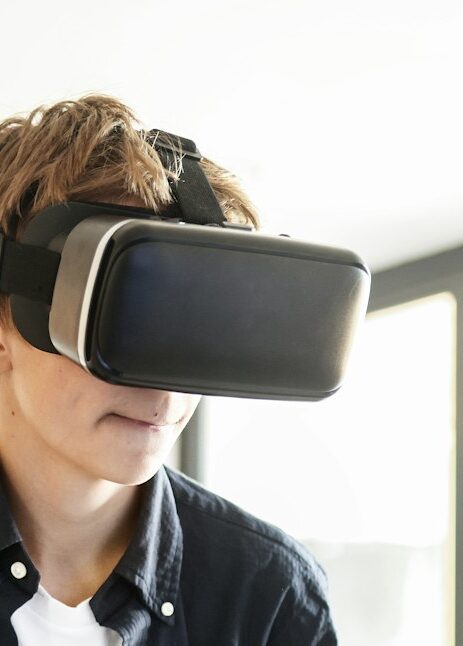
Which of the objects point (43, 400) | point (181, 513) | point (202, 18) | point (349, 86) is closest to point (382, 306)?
point (349, 86)

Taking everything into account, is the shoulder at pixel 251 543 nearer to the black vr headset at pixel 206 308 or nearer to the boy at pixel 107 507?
the boy at pixel 107 507

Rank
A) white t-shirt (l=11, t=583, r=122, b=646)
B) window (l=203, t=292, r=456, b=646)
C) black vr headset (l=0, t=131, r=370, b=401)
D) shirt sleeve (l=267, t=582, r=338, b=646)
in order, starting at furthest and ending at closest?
1. window (l=203, t=292, r=456, b=646)
2. shirt sleeve (l=267, t=582, r=338, b=646)
3. white t-shirt (l=11, t=583, r=122, b=646)
4. black vr headset (l=0, t=131, r=370, b=401)

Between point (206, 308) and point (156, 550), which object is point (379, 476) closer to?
point (156, 550)

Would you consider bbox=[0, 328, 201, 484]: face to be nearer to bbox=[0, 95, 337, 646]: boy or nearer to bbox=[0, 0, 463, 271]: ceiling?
bbox=[0, 95, 337, 646]: boy

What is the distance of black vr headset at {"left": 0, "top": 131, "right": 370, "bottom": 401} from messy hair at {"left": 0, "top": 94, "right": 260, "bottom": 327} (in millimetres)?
159

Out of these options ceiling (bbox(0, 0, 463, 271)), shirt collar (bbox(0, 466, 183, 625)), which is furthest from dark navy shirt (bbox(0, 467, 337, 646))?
ceiling (bbox(0, 0, 463, 271))

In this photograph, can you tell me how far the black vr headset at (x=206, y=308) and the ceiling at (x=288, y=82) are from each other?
132cm

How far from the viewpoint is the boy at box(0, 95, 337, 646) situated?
89 centimetres

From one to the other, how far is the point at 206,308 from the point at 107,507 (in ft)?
1.27

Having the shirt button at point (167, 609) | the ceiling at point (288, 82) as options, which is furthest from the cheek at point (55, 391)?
the ceiling at point (288, 82)

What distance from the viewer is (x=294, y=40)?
2082 millimetres

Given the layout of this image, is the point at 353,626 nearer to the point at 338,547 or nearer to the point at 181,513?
the point at 338,547

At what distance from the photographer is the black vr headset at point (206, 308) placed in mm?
718

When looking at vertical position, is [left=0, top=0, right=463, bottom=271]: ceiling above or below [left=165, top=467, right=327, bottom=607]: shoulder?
above
